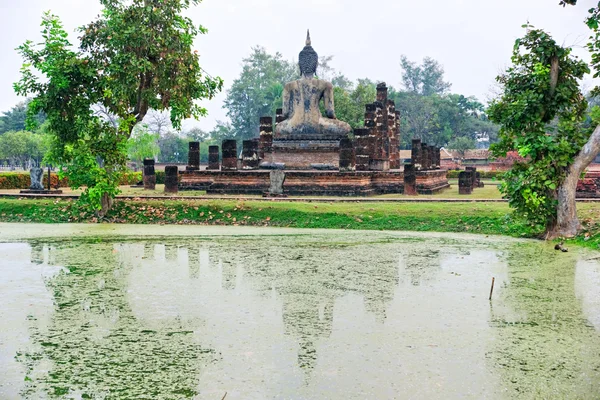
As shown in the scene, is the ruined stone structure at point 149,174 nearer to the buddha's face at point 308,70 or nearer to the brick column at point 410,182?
the buddha's face at point 308,70

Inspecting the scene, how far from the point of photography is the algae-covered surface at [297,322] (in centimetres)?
454

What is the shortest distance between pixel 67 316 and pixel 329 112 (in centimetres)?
1708

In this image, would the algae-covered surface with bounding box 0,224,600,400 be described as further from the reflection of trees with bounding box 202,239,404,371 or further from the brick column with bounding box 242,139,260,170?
the brick column with bounding box 242,139,260,170

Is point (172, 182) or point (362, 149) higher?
point (362, 149)

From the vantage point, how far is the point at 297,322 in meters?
6.09

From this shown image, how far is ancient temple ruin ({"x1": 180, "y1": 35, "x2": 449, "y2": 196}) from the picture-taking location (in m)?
19.8

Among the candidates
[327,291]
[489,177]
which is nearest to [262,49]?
[489,177]

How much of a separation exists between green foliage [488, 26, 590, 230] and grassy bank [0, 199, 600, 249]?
70cm

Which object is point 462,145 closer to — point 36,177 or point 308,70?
point 308,70

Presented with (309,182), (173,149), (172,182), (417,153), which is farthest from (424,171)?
(173,149)

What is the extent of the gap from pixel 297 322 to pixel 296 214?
8.54 meters

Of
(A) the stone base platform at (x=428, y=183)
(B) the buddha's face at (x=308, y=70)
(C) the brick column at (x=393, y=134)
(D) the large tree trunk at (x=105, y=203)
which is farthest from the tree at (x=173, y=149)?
(D) the large tree trunk at (x=105, y=203)

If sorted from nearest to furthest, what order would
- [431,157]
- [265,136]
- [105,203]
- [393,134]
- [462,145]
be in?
[105,203] < [265,136] < [431,157] < [393,134] < [462,145]

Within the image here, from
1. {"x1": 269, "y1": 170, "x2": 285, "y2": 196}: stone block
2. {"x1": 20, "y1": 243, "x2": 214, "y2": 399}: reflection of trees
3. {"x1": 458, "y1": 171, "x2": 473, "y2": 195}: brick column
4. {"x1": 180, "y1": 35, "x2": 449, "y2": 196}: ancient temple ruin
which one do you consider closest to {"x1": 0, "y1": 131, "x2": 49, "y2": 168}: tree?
{"x1": 180, "y1": 35, "x2": 449, "y2": 196}: ancient temple ruin
